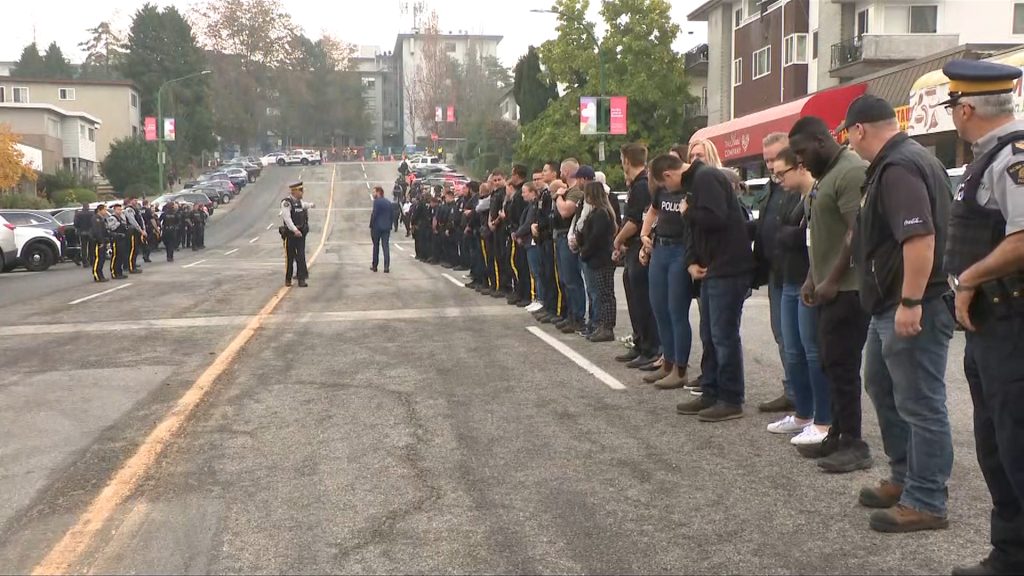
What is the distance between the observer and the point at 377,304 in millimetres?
15180

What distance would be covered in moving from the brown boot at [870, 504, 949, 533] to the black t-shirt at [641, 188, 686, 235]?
351 centimetres

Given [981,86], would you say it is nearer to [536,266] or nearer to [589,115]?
[536,266]

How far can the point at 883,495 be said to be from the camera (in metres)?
5.09

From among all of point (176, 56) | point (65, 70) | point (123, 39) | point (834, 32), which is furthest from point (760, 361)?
point (65, 70)

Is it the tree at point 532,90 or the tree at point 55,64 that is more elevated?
the tree at point 55,64

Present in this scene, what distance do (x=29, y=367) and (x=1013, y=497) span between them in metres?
8.67

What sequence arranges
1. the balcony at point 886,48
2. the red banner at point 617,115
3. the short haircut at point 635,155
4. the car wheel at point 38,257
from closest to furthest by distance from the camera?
the short haircut at point 635,155 < the car wheel at point 38,257 < the balcony at point 886,48 < the red banner at point 617,115

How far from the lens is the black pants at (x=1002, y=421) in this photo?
3.79 m

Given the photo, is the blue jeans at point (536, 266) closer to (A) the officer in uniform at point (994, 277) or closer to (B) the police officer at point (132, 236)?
(A) the officer in uniform at point (994, 277)

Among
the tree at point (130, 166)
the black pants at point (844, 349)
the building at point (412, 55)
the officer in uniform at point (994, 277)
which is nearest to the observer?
the officer in uniform at point (994, 277)

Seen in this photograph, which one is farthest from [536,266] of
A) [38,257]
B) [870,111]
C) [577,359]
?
[38,257]

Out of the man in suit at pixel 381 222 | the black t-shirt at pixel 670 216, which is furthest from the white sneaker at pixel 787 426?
the man in suit at pixel 381 222

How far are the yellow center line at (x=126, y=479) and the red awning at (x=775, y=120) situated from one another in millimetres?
20203

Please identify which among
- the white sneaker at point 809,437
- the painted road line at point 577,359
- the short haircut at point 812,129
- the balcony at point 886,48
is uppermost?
the balcony at point 886,48
